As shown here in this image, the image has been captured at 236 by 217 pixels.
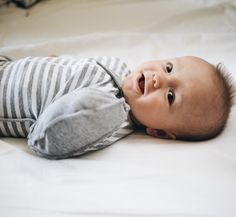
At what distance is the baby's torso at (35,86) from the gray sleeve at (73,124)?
7cm

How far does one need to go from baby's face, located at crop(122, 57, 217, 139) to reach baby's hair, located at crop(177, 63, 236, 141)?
0.02 metres

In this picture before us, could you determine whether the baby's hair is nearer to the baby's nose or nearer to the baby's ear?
the baby's ear

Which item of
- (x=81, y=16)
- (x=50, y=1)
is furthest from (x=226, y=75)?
(x=50, y=1)

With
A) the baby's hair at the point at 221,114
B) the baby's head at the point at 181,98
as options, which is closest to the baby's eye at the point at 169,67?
the baby's head at the point at 181,98

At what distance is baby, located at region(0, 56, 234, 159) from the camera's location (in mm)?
809

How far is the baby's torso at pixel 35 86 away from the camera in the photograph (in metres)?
0.83

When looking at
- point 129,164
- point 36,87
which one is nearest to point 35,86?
point 36,87

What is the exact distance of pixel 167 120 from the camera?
2.77 feet

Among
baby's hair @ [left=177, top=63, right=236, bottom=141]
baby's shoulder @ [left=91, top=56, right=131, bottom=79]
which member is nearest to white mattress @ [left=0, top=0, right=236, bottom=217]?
baby's hair @ [left=177, top=63, right=236, bottom=141]

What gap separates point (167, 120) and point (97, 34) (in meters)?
0.45

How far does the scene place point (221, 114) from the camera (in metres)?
0.83

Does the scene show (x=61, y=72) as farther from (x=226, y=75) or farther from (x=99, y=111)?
(x=226, y=75)

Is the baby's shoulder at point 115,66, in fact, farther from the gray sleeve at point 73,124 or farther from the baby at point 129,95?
the gray sleeve at point 73,124

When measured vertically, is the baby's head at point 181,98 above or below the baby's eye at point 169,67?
below
